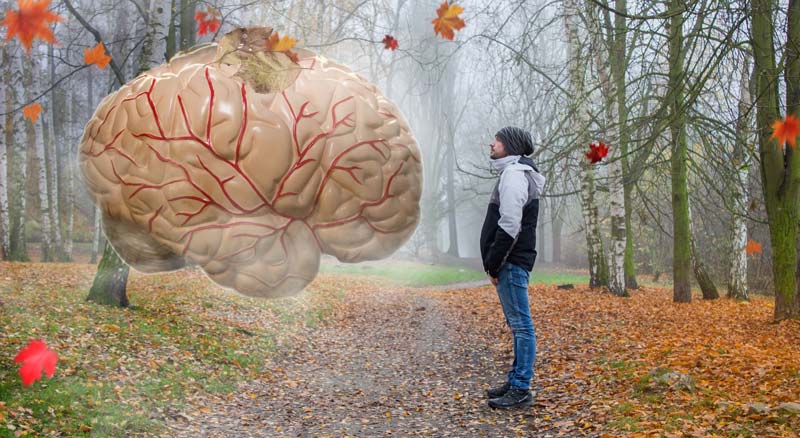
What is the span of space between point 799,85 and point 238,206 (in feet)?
21.1

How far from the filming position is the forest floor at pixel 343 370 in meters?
4.22

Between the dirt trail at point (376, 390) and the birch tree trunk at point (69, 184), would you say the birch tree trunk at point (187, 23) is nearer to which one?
the dirt trail at point (376, 390)

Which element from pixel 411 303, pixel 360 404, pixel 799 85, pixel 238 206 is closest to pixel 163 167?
pixel 238 206

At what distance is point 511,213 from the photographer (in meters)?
2.89

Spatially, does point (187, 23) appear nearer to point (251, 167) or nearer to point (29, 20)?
point (29, 20)

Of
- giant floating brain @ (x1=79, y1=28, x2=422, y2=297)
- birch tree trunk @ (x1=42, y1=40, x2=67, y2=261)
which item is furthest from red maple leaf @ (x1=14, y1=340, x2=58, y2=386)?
birch tree trunk @ (x1=42, y1=40, x2=67, y2=261)

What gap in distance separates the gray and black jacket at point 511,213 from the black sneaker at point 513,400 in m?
1.67

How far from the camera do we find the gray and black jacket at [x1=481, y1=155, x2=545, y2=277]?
2.88m

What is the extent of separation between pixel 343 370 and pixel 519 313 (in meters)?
2.96

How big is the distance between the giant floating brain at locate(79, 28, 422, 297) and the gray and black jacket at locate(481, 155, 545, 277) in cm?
195

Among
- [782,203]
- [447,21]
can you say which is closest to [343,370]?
[782,203]

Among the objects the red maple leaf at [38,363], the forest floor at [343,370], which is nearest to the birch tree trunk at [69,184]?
the forest floor at [343,370]

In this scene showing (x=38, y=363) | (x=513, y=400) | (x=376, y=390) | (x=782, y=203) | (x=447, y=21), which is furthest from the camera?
(x=782, y=203)

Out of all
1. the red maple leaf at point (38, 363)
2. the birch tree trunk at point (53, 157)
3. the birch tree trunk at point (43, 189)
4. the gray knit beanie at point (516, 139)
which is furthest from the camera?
the birch tree trunk at point (53, 157)
